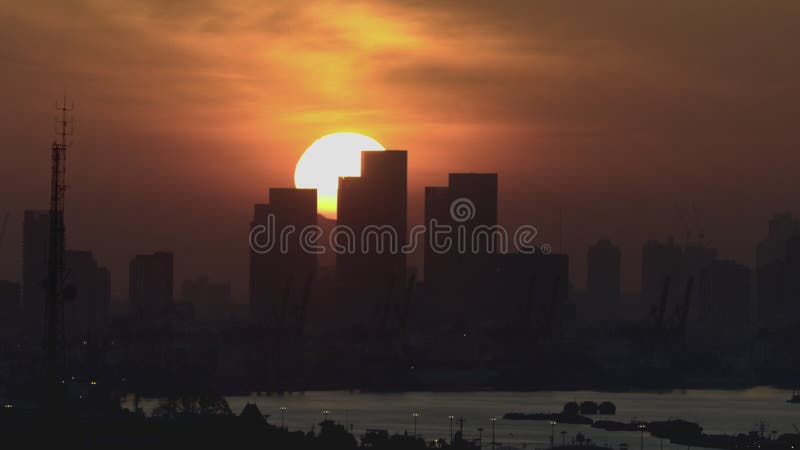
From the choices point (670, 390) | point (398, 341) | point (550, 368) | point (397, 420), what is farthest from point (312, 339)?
point (397, 420)

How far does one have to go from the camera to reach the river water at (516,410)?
67688 millimetres

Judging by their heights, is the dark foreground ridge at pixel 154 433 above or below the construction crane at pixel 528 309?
below

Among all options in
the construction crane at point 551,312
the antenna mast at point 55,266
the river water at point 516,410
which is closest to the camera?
the antenna mast at point 55,266

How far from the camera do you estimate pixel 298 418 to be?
2987 inches

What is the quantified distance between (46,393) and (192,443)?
181 inches

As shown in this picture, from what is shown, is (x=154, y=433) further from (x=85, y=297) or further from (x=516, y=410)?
(x=85, y=297)

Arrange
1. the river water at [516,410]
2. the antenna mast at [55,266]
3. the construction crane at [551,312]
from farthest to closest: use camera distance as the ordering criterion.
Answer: the construction crane at [551,312] → the river water at [516,410] → the antenna mast at [55,266]

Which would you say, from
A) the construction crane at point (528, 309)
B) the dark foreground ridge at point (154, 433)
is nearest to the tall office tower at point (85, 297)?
the construction crane at point (528, 309)

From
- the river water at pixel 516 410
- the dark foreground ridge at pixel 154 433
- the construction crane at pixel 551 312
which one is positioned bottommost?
the river water at pixel 516 410

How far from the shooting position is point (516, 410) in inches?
3452

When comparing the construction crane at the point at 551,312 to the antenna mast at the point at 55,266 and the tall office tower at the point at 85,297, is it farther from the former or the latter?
the antenna mast at the point at 55,266

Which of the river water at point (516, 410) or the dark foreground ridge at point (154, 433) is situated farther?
the river water at point (516, 410)

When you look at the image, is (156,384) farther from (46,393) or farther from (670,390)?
(46,393)

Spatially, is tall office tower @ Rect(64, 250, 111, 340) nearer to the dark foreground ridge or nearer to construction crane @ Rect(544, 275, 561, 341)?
construction crane @ Rect(544, 275, 561, 341)
